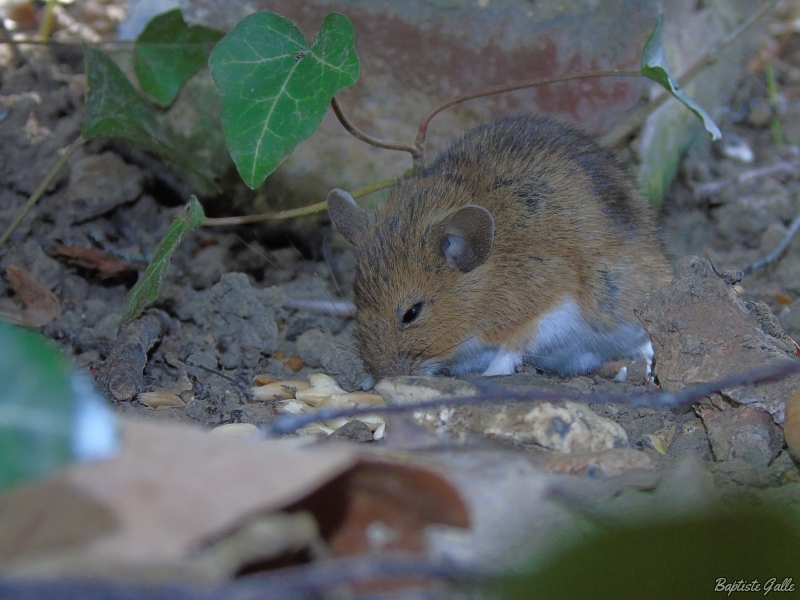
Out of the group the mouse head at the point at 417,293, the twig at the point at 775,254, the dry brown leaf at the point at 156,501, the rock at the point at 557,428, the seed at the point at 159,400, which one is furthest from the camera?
the twig at the point at 775,254

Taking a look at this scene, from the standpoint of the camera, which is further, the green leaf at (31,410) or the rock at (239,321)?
the rock at (239,321)

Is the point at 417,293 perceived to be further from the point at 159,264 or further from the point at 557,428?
the point at 557,428

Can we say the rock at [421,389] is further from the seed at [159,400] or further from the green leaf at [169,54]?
the green leaf at [169,54]

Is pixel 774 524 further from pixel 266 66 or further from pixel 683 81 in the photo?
pixel 683 81

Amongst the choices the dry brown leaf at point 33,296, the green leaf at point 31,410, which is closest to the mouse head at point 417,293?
the dry brown leaf at point 33,296

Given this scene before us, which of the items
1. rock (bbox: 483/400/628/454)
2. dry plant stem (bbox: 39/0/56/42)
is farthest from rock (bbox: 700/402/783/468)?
dry plant stem (bbox: 39/0/56/42)

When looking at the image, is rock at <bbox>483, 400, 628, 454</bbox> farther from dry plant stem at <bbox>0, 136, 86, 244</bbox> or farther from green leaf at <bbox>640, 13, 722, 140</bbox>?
dry plant stem at <bbox>0, 136, 86, 244</bbox>
